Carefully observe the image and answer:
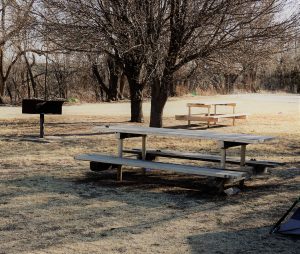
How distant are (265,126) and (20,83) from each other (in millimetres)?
20710

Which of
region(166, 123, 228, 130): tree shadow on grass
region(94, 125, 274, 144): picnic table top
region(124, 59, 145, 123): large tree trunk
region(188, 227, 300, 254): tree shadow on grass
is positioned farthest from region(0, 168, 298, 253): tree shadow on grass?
region(166, 123, 228, 130): tree shadow on grass

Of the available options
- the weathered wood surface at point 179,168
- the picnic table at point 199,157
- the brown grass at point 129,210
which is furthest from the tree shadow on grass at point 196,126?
the weathered wood surface at point 179,168

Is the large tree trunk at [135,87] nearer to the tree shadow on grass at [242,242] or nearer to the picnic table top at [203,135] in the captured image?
the picnic table top at [203,135]

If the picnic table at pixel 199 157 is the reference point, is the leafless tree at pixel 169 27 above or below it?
above

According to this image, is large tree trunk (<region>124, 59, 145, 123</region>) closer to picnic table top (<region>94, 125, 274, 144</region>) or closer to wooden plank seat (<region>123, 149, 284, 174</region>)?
wooden plank seat (<region>123, 149, 284, 174</region>)

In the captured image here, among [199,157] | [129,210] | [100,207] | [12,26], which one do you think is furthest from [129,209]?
[12,26]

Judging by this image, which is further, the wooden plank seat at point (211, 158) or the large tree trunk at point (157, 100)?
the large tree trunk at point (157, 100)

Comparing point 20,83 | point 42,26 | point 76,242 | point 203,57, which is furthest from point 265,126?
point 20,83

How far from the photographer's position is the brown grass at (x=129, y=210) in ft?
15.1

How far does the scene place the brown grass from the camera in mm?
4598

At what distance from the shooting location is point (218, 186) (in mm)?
6602

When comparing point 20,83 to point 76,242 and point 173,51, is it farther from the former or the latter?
point 76,242

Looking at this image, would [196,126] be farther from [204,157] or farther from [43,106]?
[204,157]

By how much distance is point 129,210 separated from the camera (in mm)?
5742
